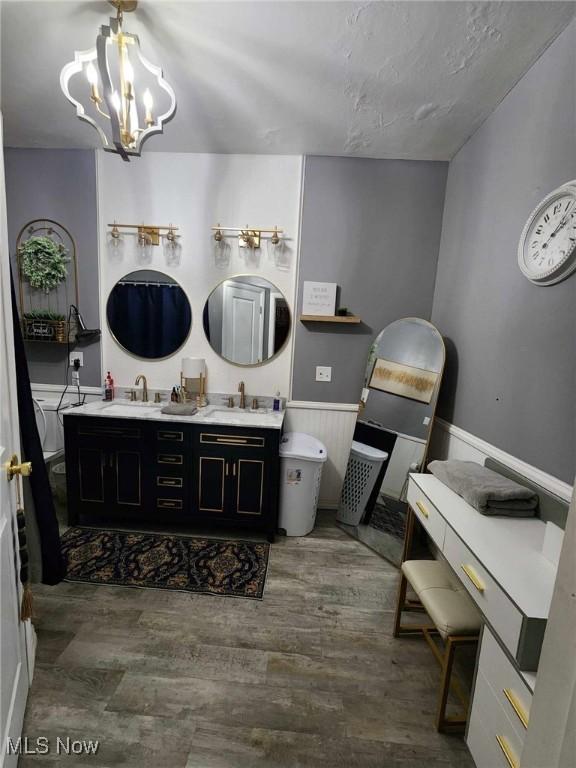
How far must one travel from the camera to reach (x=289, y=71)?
69.1 inches

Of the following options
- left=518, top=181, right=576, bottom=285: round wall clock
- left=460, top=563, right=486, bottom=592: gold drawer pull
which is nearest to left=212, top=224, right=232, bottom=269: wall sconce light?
left=518, top=181, right=576, bottom=285: round wall clock

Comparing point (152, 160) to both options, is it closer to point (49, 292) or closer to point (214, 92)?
point (214, 92)

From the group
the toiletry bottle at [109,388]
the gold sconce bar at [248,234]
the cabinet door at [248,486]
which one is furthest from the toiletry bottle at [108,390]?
the gold sconce bar at [248,234]

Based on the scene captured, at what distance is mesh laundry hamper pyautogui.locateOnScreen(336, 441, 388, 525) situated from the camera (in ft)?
8.09

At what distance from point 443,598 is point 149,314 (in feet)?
8.89

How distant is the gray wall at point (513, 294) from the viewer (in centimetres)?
136

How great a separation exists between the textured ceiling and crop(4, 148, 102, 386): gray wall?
0.83 ft

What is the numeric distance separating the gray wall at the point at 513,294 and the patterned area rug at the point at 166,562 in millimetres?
1643

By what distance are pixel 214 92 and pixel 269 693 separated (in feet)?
10.1

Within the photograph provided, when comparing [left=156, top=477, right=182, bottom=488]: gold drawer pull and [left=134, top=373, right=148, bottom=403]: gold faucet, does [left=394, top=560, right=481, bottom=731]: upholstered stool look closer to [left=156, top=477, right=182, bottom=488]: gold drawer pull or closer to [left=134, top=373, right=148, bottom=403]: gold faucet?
[left=156, top=477, right=182, bottom=488]: gold drawer pull

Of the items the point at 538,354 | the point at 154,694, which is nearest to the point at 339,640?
the point at 154,694

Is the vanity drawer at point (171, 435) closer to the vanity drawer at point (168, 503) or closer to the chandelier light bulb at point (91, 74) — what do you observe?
the vanity drawer at point (168, 503)

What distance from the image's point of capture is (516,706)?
913mm

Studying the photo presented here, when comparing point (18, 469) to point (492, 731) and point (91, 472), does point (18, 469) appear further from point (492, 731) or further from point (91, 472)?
point (492, 731)
